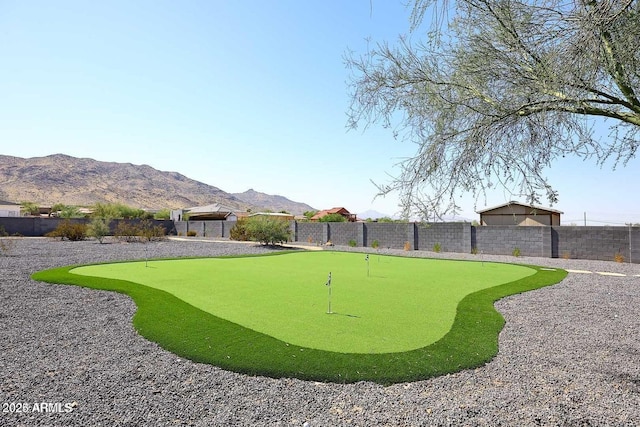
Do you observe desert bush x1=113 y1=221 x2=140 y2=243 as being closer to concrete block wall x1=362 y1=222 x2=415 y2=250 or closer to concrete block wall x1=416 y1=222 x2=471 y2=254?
concrete block wall x1=362 y1=222 x2=415 y2=250

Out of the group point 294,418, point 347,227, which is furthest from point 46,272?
point 347,227

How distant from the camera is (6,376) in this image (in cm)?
376

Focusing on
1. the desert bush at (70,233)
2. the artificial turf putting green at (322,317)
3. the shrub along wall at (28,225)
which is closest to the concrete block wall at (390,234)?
the artificial turf putting green at (322,317)

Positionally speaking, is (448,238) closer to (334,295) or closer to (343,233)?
(343,233)

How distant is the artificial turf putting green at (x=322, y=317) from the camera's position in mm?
4000

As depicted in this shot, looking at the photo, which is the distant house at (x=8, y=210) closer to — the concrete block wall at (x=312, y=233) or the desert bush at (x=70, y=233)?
the desert bush at (x=70, y=233)

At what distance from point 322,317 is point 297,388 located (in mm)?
2090

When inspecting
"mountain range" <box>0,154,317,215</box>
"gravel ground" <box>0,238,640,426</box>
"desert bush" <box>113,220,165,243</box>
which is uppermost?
"mountain range" <box>0,154,317,215</box>

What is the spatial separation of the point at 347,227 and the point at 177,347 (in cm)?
1897

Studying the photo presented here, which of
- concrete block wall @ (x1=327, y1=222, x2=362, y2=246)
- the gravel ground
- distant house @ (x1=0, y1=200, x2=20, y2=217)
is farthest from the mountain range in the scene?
the gravel ground

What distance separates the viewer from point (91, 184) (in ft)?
276

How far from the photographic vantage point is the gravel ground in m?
3.00

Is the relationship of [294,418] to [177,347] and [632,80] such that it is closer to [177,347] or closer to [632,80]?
[177,347]

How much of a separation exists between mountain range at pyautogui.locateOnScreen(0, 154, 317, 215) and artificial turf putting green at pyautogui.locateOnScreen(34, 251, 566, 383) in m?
67.6
